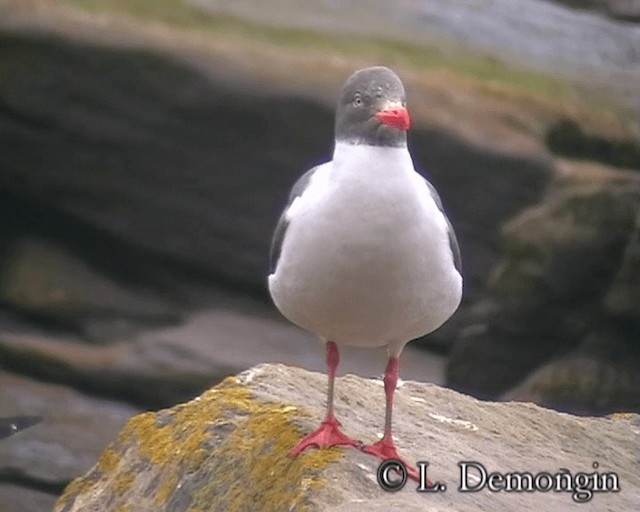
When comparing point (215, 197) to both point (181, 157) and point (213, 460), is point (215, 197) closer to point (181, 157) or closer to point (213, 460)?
point (181, 157)

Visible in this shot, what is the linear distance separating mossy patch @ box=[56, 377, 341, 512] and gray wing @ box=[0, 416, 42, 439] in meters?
4.83

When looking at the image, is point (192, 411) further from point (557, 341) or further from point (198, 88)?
point (198, 88)

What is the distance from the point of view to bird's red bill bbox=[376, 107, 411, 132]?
500 centimetres

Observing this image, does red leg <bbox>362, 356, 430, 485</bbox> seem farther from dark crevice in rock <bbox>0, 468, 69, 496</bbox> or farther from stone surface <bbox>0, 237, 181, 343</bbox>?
stone surface <bbox>0, 237, 181, 343</bbox>

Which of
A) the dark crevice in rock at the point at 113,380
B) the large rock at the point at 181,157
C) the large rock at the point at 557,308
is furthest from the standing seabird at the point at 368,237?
the large rock at the point at 181,157

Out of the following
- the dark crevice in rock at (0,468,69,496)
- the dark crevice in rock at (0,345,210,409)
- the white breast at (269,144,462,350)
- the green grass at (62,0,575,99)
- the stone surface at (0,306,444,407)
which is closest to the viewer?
the white breast at (269,144,462,350)

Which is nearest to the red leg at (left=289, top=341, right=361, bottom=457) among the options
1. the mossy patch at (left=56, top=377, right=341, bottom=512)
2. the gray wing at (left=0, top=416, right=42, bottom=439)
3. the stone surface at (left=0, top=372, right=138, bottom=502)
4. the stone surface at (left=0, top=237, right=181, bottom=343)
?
the mossy patch at (left=56, top=377, right=341, bottom=512)

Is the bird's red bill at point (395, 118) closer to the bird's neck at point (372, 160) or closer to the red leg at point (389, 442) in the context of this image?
the bird's neck at point (372, 160)

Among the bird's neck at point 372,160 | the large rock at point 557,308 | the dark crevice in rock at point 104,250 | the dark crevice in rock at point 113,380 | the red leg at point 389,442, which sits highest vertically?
the bird's neck at point 372,160

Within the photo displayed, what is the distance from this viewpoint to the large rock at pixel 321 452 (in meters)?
5.41

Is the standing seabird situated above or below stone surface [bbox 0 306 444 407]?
above

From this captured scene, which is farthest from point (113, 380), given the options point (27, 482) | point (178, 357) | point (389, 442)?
point (389, 442)

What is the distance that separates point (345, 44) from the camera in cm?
1419

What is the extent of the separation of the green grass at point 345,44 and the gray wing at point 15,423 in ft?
13.4
